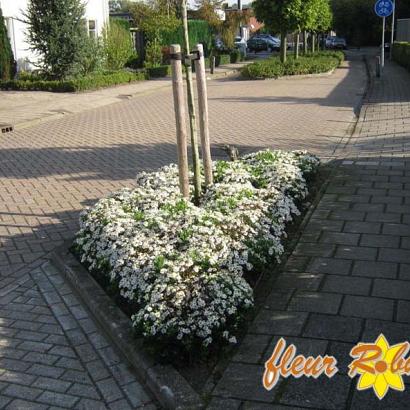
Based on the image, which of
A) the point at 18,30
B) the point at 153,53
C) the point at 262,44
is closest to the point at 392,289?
the point at 18,30

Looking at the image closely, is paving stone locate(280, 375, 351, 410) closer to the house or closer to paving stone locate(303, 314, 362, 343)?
paving stone locate(303, 314, 362, 343)

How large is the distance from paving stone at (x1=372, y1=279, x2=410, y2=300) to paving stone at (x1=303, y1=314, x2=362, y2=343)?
0.47m

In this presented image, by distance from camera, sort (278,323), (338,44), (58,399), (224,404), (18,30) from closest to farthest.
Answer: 1. (224,404)
2. (58,399)
3. (278,323)
4. (18,30)
5. (338,44)

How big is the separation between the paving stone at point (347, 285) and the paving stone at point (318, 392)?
1.13 metres

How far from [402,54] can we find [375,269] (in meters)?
26.7

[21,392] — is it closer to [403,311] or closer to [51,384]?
[51,384]

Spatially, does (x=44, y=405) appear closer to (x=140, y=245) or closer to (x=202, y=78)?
(x=140, y=245)

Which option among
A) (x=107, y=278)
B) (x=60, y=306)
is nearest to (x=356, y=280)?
(x=107, y=278)

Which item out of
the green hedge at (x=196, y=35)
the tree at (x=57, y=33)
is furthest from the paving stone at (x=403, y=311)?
the green hedge at (x=196, y=35)

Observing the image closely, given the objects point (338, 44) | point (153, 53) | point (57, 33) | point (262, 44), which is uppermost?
point (57, 33)

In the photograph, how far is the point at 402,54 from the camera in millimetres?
28859

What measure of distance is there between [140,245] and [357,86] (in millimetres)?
17933

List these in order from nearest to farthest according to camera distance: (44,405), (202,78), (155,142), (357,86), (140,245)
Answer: (44,405), (140,245), (202,78), (155,142), (357,86)

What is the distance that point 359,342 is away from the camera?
357 centimetres
